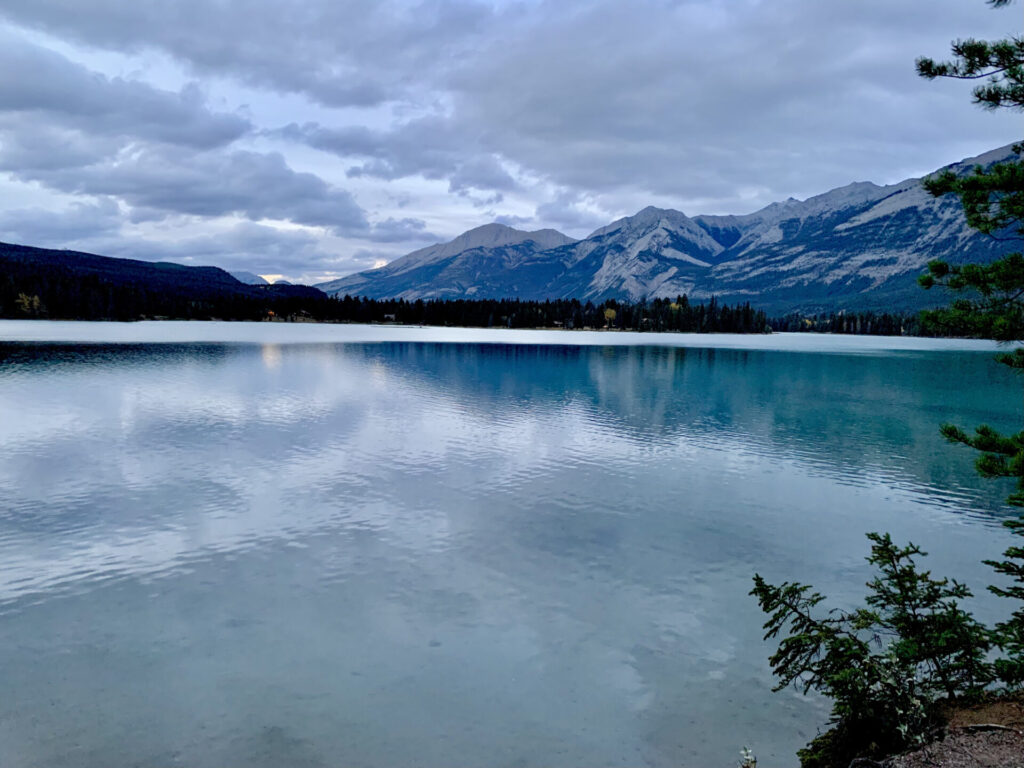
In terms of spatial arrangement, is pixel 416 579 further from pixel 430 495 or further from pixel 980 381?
pixel 980 381

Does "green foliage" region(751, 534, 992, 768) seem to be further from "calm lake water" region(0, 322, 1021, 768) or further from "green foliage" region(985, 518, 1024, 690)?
"calm lake water" region(0, 322, 1021, 768)

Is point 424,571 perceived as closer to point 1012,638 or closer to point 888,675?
point 888,675

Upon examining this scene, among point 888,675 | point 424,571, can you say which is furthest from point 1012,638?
point 424,571

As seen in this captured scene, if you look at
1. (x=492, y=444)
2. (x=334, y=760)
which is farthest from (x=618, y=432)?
(x=334, y=760)

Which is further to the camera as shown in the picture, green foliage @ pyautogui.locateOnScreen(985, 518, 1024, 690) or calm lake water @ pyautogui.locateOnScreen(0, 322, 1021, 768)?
Result: calm lake water @ pyautogui.locateOnScreen(0, 322, 1021, 768)

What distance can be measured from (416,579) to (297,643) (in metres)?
5.28

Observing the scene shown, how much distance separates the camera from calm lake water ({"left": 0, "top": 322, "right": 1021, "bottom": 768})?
13852mm

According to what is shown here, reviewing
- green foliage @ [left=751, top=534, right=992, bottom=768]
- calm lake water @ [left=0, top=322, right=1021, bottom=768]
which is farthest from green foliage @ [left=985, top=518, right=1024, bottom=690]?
calm lake water @ [left=0, top=322, right=1021, bottom=768]

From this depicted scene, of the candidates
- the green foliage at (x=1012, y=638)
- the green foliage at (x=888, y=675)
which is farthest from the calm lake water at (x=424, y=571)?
the green foliage at (x=1012, y=638)

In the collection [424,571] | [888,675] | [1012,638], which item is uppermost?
[888,675]

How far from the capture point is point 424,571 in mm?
22516

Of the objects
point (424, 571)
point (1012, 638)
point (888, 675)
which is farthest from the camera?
point (424, 571)

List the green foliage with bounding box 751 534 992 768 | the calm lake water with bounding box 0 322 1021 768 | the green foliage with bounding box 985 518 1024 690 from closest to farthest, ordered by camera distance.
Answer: the green foliage with bounding box 751 534 992 768
the green foliage with bounding box 985 518 1024 690
the calm lake water with bounding box 0 322 1021 768

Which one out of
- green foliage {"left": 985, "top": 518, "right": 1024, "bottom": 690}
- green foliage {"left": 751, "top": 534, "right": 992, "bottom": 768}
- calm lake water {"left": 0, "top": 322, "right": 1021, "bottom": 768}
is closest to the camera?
green foliage {"left": 751, "top": 534, "right": 992, "bottom": 768}
